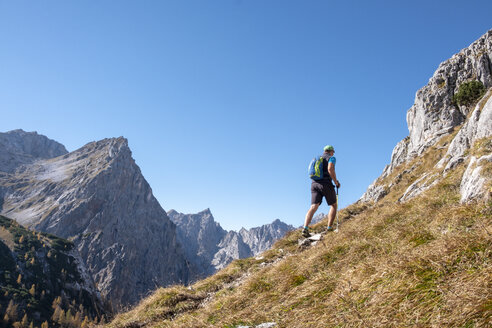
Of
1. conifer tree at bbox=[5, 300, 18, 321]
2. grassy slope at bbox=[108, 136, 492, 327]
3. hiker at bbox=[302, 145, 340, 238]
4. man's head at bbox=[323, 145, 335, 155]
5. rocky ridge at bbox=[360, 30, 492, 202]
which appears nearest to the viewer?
grassy slope at bbox=[108, 136, 492, 327]

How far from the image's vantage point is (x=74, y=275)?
628 feet

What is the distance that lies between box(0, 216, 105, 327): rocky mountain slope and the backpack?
171195mm

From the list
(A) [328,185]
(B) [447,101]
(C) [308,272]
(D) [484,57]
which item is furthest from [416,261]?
(D) [484,57]

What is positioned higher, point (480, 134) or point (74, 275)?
point (480, 134)

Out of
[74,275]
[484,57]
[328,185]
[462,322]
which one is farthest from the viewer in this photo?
[74,275]

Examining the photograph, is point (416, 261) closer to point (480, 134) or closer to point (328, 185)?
point (328, 185)

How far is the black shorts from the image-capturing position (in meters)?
10.6

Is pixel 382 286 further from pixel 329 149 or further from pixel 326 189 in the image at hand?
pixel 329 149

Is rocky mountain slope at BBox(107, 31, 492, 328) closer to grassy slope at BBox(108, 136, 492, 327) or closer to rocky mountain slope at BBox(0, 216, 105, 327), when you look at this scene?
grassy slope at BBox(108, 136, 492, 327)

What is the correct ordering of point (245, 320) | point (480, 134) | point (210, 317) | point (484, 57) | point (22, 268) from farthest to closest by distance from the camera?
point (22, 268)
point (484, 57)
point (480, 134)
point (210, 317)
point (245, 320)

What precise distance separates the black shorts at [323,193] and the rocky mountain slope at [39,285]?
6733 inches

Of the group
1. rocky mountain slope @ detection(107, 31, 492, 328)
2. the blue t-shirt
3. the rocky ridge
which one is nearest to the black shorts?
the blue t-shirt

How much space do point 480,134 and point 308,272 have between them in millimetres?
12033

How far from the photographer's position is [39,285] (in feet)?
554
